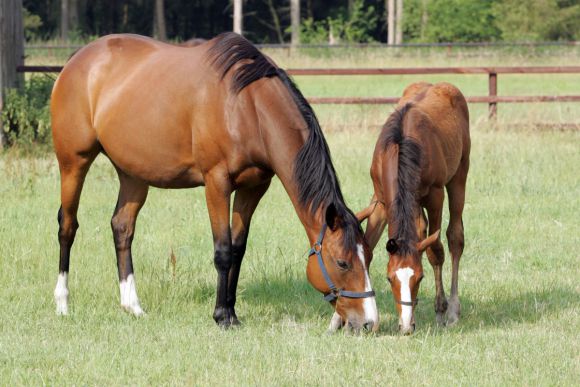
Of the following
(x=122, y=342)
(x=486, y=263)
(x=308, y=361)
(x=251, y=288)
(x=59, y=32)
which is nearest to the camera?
(x=308, y=361)

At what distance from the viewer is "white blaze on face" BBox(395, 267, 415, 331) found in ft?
18.2

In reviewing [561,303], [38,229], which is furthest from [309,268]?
[38,229]

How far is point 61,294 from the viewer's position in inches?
262

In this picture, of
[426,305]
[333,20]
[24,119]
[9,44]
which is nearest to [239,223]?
[426,305]

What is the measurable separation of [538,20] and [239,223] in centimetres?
4315

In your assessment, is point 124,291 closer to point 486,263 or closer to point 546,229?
point 486,263

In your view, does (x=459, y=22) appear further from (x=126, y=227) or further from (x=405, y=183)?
(x=405, y=183)

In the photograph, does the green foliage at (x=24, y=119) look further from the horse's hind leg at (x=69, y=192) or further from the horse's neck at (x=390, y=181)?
the horse's neck at (x=390, y=181)

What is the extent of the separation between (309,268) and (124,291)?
171cm

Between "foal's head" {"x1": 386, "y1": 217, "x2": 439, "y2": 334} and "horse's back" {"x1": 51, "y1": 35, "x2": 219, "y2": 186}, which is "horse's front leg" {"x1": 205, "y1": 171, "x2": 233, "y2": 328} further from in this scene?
"foal's head" {"x1": 386, "y1": 217, "x2": 439, "y2": 334}

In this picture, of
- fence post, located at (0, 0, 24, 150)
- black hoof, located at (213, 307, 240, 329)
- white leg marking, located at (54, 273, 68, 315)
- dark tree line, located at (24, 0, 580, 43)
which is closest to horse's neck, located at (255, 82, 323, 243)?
black hoof, located at (213, 307, 240, 329)

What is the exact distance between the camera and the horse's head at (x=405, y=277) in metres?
5.55

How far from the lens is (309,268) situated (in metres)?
5.64

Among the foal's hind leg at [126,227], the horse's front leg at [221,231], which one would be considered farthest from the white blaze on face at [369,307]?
the foal's hind leg at [126,227]
